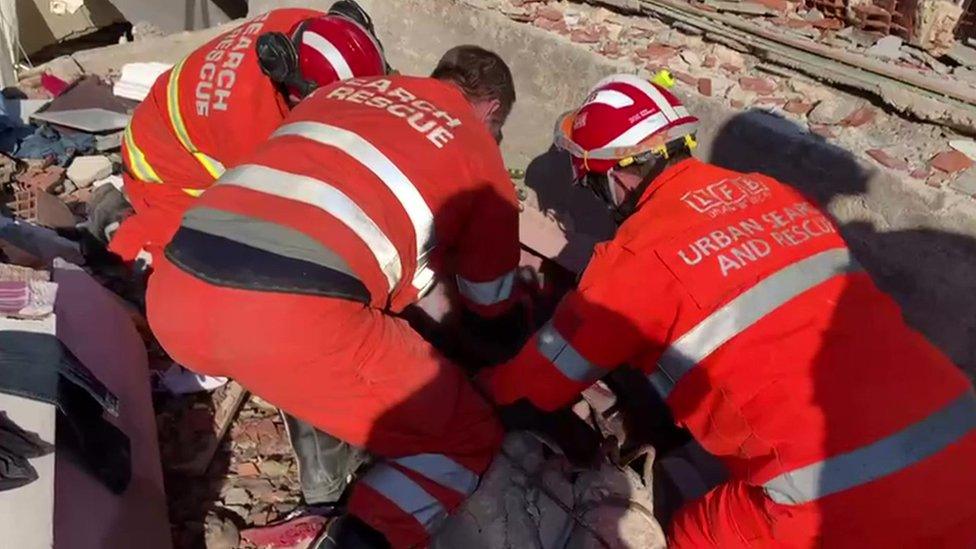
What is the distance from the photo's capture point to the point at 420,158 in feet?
9.39

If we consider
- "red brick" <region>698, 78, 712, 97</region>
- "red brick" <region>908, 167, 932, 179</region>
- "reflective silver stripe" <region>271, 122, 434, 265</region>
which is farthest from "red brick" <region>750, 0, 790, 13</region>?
"reflective silver stripe" <region>271, 122, 434, 265</region>

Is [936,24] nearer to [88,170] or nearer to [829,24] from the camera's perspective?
[829,24]

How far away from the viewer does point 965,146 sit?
3.63 m

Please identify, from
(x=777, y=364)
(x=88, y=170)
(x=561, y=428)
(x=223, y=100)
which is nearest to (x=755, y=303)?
(x=777, y=364)

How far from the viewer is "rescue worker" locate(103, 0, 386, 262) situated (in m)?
3.39

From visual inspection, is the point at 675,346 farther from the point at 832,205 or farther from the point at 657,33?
the point at 657,33

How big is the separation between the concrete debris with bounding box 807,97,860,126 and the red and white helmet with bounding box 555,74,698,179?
1.21 m

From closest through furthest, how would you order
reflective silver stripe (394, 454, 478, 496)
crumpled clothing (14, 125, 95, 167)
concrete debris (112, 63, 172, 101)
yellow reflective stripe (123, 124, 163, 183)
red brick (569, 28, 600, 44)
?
reflective silver stripe (394, 454, 478, 496)
yellow reflective stripe (123, 124, 163, 183)
red brick (569, 28, 600, 44)
crumpled clothing (14, 125, 95, 167)
concrete debris (112, 63, 172, 101)

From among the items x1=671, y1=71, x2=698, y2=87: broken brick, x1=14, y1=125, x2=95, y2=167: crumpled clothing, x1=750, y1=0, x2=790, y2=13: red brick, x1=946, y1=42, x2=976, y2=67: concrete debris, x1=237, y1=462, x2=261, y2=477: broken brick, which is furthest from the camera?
x1=14, y1=125, x2=95, y2=167: crumpled clothing

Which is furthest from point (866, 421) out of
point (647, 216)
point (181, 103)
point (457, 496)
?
point (181, 103)

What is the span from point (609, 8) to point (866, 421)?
3.16 m

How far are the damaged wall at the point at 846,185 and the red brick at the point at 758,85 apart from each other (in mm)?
291

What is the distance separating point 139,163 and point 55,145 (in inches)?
66.8

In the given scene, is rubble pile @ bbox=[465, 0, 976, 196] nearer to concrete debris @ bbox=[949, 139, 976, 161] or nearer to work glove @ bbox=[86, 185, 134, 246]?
concrete debris @ bbox=[949, 139, 976, 161]
